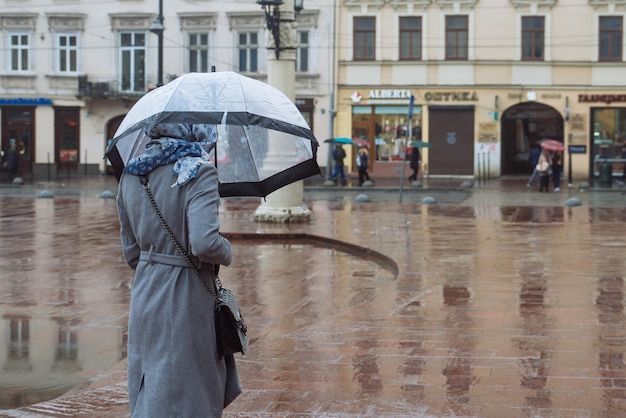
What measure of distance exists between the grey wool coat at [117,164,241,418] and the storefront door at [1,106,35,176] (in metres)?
41.3

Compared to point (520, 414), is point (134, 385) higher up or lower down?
higher up

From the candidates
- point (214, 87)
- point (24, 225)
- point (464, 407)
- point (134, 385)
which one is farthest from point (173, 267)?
point (24, 225)

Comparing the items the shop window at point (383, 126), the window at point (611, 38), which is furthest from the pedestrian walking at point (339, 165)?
the window at point (611, 38)

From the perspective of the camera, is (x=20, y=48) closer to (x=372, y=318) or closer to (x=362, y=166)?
(x=362, y=166)

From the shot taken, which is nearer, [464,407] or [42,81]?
[464,407]

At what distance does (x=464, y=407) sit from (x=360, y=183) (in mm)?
32259

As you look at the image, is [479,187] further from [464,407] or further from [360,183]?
[464,407]

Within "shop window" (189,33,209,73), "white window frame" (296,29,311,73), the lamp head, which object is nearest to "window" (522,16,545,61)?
"white window frame" (296,29,311,73)

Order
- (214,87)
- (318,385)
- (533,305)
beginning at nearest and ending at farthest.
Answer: (214,87)
(318,385)
(533,305)

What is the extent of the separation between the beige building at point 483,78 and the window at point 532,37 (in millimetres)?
39

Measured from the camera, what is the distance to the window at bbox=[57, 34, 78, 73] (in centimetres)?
4388

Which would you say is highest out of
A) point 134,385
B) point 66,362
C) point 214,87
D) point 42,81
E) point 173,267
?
point 42,81

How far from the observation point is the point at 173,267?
443 centimetres

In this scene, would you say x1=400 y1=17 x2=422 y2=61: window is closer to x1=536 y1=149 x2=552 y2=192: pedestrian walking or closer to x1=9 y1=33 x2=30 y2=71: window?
x1=536 y1=149 x2=552 y2=192: pedestrian walking
